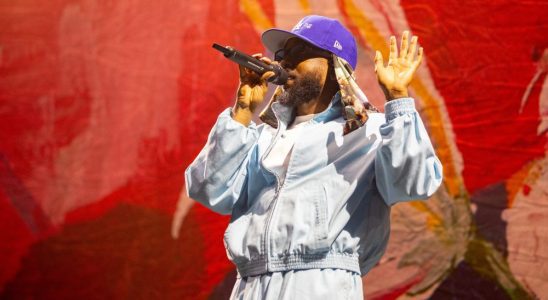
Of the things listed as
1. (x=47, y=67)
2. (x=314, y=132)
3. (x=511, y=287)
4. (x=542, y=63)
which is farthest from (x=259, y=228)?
(x=47, y=67)

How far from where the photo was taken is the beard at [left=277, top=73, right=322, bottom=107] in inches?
75.7

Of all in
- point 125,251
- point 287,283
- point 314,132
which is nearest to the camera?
point 287,283

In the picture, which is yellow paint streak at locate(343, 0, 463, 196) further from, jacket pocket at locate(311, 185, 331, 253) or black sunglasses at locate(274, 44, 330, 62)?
jacket pocket at locate(311, 185, 331, 253)

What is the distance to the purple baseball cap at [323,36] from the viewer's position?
76.2 inches

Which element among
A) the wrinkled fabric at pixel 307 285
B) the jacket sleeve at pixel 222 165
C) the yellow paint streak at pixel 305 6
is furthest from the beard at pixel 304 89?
the yellow paint streak at pixel 305 6

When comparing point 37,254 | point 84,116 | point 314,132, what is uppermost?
point 314,132

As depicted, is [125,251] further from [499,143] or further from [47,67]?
[499,143]

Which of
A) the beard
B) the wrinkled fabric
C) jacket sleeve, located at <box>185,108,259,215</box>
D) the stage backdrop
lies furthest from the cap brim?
the stage backdrop

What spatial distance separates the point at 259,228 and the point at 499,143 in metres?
1.12

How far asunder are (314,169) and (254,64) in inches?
10.8

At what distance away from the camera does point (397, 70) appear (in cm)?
175

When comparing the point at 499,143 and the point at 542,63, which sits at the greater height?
the point at 542,63

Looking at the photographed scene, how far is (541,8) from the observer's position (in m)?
2.63

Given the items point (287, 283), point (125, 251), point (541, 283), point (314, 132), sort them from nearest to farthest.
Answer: point (287, 283) < point (314, 132) < point (541, 283) < point (125, 251)
